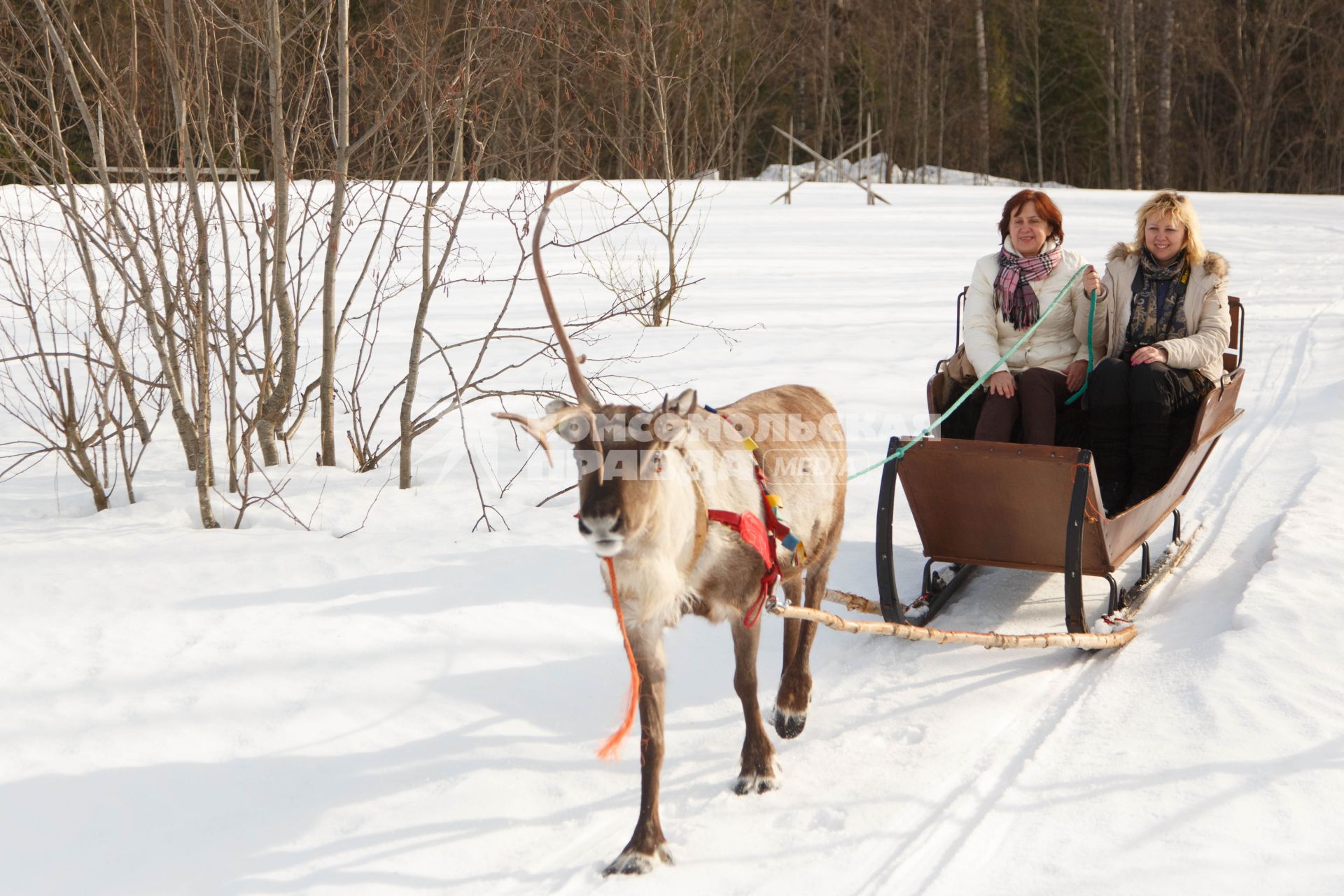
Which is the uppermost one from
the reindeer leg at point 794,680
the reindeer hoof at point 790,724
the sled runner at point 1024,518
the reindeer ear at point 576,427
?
the reindeer ear at point 576,427

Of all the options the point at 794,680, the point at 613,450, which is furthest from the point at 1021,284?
the point at 613,450

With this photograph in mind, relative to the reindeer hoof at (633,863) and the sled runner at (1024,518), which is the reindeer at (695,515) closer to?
the reindeer hoof at (633,863)

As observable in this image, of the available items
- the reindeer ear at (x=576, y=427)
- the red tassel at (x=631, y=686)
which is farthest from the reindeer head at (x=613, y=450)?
the red tassel at (x=631, y=686)

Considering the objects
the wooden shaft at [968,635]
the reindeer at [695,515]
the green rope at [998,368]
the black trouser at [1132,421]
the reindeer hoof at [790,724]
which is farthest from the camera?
the black trouser at [1132,421]

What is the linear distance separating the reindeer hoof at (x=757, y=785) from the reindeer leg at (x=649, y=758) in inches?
15.6

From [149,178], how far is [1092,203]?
1937 cm

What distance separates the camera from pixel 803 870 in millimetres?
3104

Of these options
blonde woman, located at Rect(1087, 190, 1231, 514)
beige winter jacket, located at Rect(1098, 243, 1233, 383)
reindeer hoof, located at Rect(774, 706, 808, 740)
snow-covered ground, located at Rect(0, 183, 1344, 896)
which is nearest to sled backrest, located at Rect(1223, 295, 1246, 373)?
beige winter jacket, located at Rect(1098, 243, 1233, 383)

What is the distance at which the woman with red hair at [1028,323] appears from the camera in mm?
4797

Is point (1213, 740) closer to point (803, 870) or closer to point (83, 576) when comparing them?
point (803, 870)

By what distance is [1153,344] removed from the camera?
4.82 m

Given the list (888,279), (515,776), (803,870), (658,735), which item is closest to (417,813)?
(515,776)

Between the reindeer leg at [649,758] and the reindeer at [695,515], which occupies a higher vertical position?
the reindeer at [695,515]

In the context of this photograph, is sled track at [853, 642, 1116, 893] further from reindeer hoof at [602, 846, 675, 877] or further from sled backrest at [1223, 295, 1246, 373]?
sled backrest at [1223, 295, 1246, 373]
